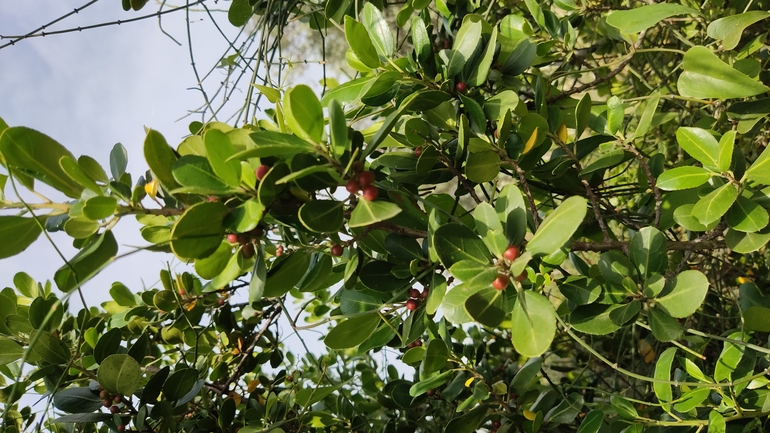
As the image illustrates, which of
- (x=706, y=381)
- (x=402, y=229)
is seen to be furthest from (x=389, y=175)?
(x=706, y=381)

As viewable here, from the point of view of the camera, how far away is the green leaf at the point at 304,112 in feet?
1.65

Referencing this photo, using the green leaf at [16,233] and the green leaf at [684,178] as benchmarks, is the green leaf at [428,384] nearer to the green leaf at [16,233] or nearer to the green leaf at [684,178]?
the green leaf at [684,178]

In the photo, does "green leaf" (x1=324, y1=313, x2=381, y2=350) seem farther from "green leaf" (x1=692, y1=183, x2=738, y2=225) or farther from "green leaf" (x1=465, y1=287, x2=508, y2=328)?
"green leaf" (x1=692, y1=183, x2=738, y2=225)

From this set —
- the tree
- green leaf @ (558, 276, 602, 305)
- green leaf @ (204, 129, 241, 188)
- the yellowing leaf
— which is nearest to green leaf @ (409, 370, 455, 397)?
the tree

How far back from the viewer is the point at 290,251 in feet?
2.27

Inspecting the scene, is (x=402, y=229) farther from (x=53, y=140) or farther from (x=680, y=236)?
(x=680, y=236)

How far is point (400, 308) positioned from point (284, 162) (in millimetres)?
326

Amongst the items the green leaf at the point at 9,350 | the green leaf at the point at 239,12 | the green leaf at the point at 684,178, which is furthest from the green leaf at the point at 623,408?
the green leaf at the point at 239,12

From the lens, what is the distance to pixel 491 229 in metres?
0.56

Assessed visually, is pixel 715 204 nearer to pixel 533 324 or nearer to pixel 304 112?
Result: pixel 533 324

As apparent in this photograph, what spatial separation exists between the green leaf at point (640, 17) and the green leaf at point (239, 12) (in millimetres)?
809

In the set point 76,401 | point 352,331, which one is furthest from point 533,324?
point 76,401

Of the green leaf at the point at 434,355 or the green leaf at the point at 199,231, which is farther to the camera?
the green leaf at the point at 434,355

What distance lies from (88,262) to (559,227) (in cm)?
44
